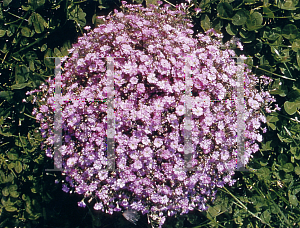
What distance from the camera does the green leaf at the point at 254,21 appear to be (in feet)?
9.87

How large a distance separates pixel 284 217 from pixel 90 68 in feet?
8.23

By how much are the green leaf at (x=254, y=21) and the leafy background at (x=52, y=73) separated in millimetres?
10

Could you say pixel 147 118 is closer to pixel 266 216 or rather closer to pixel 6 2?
pixel 266 216

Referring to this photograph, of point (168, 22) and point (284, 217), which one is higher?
point (168, 22)

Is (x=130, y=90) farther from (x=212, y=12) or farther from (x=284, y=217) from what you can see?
(x=284, y=217)

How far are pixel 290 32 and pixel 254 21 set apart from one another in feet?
1.54

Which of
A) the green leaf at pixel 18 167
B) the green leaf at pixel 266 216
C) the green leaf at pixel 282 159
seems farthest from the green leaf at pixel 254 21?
the green leaf at pixel 18 167

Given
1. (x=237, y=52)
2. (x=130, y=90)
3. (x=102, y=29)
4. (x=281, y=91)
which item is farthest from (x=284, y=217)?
(x=102, y=29)

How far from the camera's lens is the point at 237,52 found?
319 cm

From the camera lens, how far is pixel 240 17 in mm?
3025

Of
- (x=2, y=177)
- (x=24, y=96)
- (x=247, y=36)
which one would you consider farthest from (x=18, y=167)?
(x=247, y=36)

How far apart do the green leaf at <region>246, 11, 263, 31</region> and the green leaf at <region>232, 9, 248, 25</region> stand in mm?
66

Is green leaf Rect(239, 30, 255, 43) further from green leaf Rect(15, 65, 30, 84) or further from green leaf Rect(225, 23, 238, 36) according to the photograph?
green leaf Rect(15, 65, 30, 84)

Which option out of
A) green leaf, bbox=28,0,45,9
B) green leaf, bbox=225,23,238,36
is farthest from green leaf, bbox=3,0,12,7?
green leaf, bbox=225,23,238,36
